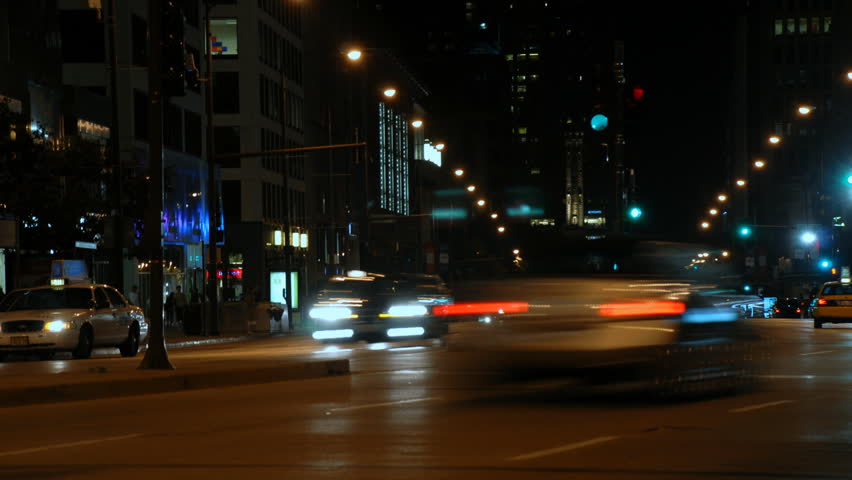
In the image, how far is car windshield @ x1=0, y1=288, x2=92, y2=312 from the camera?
98.1ft

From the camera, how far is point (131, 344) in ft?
104

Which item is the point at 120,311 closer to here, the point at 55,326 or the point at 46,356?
the point at 46,356

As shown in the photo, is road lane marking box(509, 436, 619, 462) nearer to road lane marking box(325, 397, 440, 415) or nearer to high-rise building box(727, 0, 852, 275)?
road lane marking box(325, 397, 440, 415)

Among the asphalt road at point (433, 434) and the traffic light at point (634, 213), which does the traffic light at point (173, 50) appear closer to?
the asphalt road at point (433, 434)

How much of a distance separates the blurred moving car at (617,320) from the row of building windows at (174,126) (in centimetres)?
4212

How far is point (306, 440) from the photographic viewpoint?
13.1 metres

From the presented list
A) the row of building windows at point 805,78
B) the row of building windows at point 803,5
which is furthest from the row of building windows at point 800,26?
the row of building windows at point 805,78

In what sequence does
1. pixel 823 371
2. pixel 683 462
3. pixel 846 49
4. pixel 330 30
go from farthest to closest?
pixel 846 49 < pixel 330 30 < pixel 823 371 < pixel 683 462

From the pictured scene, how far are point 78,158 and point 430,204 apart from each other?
325 feet

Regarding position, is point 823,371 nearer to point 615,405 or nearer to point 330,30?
point 615,405

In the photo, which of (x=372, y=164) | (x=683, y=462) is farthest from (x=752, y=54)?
(x=683, y=462)

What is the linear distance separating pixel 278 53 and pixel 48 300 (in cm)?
5178

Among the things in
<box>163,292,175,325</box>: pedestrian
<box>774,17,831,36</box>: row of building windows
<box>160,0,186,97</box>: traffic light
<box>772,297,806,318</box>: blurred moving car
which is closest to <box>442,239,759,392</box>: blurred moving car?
<box>160,0,186,97</box>: traffic light

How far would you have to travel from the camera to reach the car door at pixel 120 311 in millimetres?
30938
